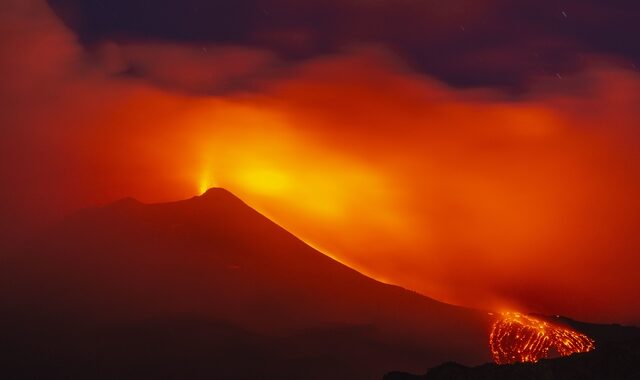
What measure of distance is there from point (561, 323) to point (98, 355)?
95674 millimetres

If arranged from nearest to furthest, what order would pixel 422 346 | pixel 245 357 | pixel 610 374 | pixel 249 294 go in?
pixel 610 374, pixel 245 357, pixel 422 346, pixel 249 294

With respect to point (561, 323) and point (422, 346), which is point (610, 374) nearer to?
point (422, 346)

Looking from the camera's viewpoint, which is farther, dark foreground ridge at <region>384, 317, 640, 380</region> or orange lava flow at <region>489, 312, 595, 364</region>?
orange lava flow at <region>489, 312, 595, 364</region>

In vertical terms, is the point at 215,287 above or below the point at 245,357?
above

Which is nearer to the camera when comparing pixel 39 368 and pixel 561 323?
pixel 39 368

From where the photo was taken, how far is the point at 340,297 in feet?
616

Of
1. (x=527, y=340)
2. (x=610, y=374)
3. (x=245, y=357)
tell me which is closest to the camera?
(x=610, y=374)

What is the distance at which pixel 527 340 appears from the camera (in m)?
137

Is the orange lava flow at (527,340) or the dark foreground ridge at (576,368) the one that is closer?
the dark foreground ridge at (576,368)

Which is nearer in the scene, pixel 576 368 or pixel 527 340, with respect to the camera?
pixel 576 368

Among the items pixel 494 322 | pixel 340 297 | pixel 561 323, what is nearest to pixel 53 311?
pixel 340 297

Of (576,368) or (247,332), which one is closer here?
(576,368)

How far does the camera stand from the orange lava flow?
5138 inches

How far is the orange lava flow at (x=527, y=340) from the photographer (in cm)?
13050
